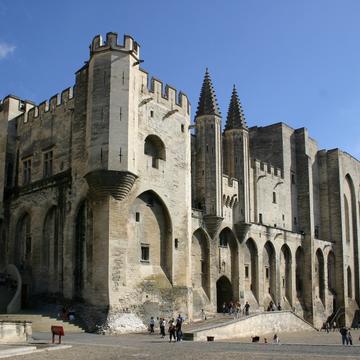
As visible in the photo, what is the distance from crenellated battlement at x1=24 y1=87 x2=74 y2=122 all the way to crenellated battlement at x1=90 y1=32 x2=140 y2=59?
3.84 metres

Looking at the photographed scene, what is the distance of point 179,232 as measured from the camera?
31.0m

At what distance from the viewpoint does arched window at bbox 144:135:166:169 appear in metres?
30.5

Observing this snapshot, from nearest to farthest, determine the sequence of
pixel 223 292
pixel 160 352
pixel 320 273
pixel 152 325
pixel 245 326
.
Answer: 1. pixel 160 352
2. pixel 152 325
3. pixel 245 326
4. pixel 223 292
5. pixel 320 273

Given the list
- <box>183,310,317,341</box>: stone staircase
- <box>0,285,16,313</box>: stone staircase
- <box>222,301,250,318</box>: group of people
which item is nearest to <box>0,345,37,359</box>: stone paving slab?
<box>183,310,317,341</box>: stone staircase

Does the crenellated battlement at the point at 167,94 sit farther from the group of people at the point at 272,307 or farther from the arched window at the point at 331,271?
→ the arched window at the point at 331,271

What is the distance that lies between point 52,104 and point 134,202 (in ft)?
30.2

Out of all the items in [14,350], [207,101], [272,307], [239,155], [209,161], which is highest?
[207,101]

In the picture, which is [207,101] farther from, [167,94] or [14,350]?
[14,350]

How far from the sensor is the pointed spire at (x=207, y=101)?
123ft

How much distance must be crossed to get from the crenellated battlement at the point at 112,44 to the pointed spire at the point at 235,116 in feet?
45.4

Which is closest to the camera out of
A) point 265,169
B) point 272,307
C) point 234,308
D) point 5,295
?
point 5,295

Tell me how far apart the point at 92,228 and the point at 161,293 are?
5193 millimetres

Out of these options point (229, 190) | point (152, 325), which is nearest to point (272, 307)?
point (229, 190)

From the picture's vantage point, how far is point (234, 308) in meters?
36.0
